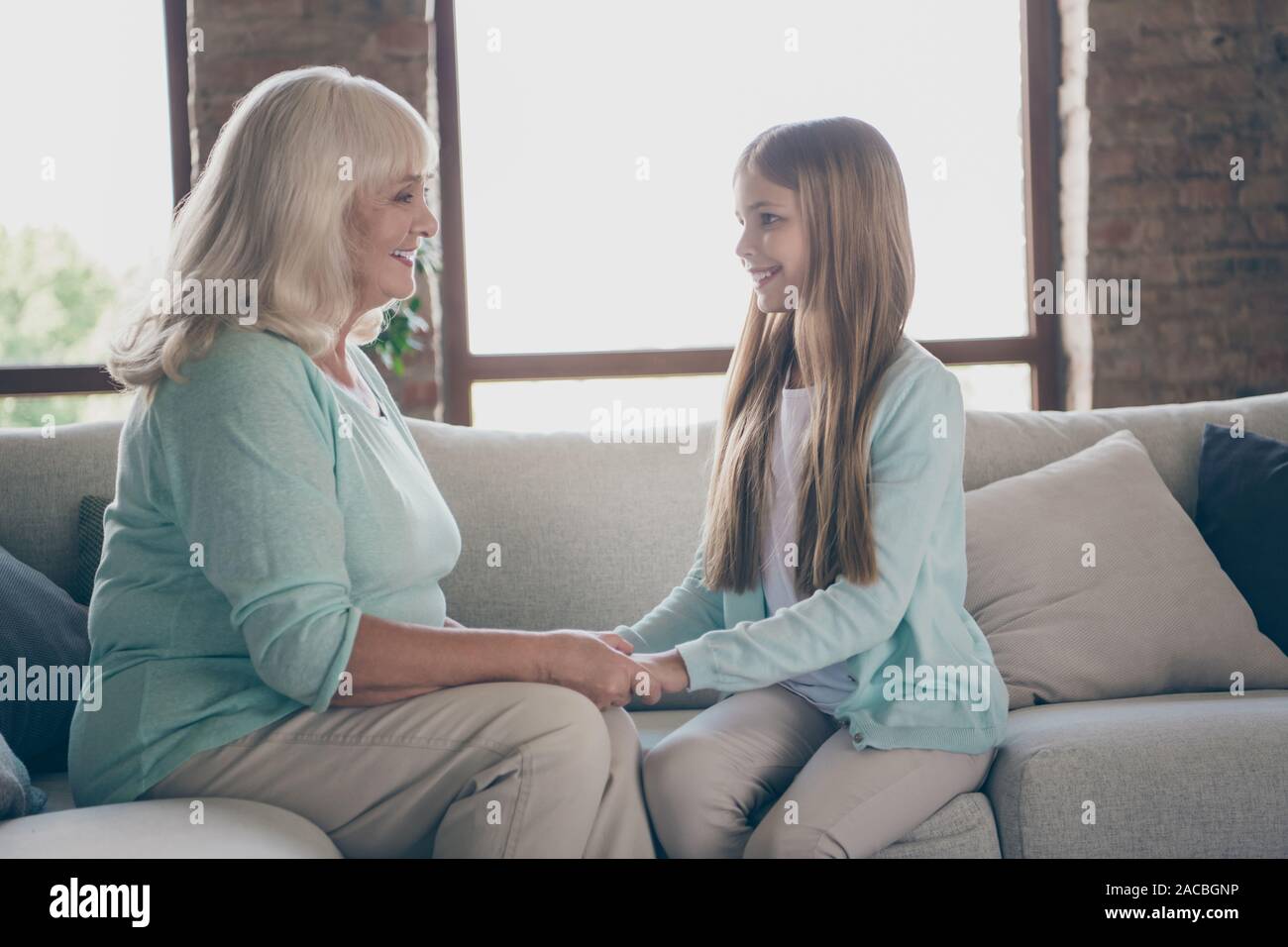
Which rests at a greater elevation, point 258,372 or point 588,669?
point 258,372

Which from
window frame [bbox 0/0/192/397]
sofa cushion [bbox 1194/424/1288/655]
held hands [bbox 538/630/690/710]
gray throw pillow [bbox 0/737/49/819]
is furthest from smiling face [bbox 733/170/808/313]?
window frame [bbox 0/0/192/397]

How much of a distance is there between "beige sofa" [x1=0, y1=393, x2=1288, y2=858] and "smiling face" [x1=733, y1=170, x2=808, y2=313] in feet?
1.60

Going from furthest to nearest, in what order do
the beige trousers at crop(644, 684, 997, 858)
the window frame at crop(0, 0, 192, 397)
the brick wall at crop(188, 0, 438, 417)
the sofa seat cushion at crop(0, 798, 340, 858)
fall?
1. the window frame at crop(0, 0, 192, 397)
2. the brick wall at crop(188, 0, 438, 417)
3. the beige trousers at crop(644, 684, 997, 858)
4. the sofa seat cushion at crop(0, 798, 340, 858)

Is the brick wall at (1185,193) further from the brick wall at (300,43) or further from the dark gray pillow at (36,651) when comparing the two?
the dark gray pillow at (36,651)

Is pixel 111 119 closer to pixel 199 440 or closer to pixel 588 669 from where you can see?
pixel 199 440

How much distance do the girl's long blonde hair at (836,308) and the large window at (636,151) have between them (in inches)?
62.2

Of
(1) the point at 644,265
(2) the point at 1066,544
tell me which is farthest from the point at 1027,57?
(2) the point at 1066,544

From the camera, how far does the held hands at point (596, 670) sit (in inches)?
53.3

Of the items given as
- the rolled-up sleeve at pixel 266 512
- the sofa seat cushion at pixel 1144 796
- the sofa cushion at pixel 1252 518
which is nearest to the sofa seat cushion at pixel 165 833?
the rolled-up sleeve at pixel 266 512

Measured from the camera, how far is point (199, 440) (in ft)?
4.05

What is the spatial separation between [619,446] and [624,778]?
79 centimetres

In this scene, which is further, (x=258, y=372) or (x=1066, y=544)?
(x=1066, y=544)

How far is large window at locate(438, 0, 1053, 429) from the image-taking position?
3164 mm

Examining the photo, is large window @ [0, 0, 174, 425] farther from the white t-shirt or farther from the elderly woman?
the white t-shirt
